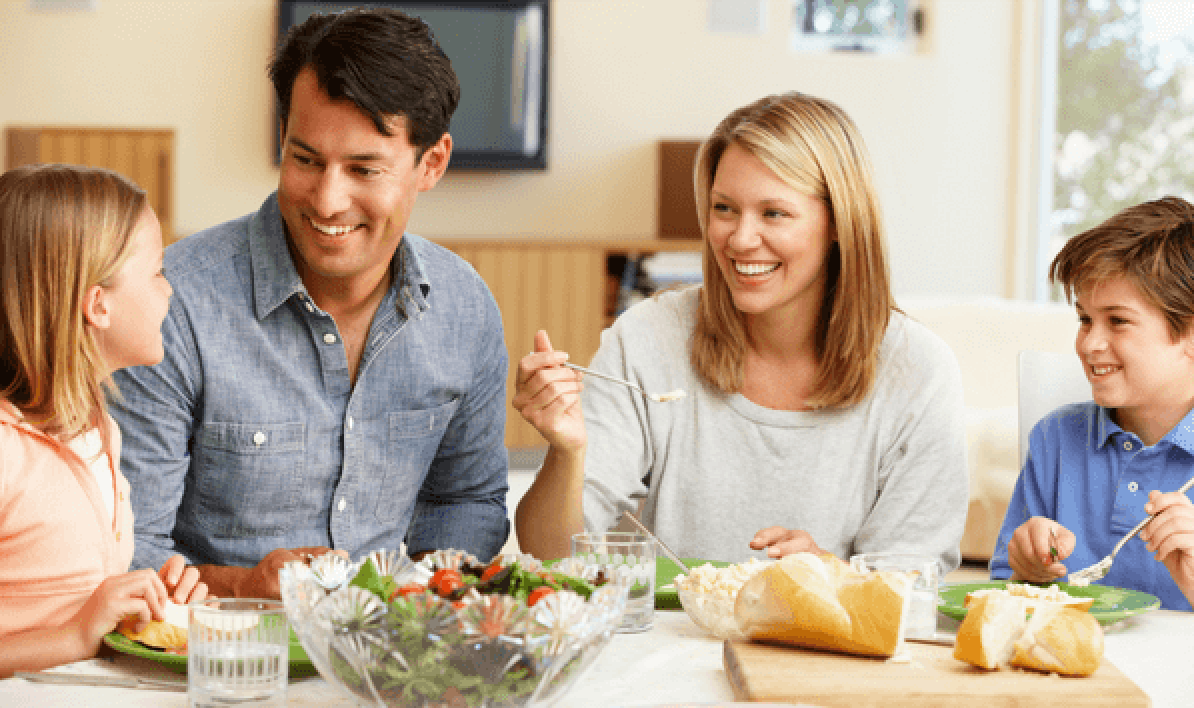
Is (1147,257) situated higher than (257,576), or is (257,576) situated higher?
(1147,257)

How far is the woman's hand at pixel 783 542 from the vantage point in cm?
144

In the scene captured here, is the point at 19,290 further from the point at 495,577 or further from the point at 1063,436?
the point at 1063,436

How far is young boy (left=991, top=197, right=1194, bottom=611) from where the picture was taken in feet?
5.75

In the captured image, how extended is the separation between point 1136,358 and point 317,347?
1134mm

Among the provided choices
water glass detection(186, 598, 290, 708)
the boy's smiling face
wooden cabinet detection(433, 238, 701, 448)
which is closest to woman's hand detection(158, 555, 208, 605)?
water glass detection(186, 598, 290, 708)

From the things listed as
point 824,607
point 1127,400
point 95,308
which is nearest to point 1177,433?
point 1127,400

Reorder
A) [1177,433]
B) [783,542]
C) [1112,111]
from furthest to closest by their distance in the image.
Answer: [1112,111] < [1177,433] < [783,542]

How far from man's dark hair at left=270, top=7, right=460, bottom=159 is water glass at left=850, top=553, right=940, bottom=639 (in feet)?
2.77

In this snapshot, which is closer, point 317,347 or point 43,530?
point 43,530

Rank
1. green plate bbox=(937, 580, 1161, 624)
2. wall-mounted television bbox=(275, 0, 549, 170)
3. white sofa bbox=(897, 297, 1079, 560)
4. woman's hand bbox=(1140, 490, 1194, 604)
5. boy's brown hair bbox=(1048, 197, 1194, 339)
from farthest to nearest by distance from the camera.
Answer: wall-mounted television bbox=(275, 0, 549, 170)
white sofa bbox=(897, 297, 1079, 560)
boy's brown hair bbox=(1048, 197, 1194, 339)
woman's hand bbox=(1140, 490, 1194, 604)
green plate bbox=(937, 580, 1161, 624)

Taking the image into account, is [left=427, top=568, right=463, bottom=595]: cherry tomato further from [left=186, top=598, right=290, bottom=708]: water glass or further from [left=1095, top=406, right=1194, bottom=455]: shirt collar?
[left=1095, top=406, right=1194, bottom=455]: shirt collar

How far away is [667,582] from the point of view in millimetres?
1353

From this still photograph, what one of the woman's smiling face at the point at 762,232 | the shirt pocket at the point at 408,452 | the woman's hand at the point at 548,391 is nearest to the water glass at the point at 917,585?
the woman's hand at the point at 548,391

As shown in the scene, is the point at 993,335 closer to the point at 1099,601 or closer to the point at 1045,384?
the point at 1045,384
